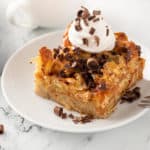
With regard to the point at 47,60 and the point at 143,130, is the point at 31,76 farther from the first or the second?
the point at 143,130

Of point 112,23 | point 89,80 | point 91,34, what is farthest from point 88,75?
point 112,23

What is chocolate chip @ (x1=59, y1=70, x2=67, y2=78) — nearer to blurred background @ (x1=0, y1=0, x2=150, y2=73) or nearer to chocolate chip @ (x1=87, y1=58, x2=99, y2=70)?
chocolate chip @ (x1=87, y1=58, x2=99, y2=70)

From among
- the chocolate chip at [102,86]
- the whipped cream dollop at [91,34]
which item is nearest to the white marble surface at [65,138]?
the chocolate chip at [102,86]

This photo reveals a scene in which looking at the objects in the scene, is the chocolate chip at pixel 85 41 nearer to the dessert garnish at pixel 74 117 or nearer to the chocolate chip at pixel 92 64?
the chocolate chip at pixel 92 64

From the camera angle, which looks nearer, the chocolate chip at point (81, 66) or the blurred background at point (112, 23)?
the chocolate chip at point (81, 66)

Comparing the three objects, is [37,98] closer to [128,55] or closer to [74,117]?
[74,117]

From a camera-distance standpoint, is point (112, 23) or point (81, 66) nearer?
point (81, 66)

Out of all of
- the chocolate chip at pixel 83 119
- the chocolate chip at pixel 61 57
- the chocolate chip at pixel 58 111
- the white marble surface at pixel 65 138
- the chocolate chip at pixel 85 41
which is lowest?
the white marble surface at pixel 65 138
